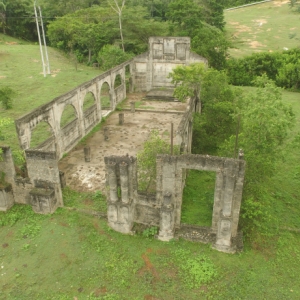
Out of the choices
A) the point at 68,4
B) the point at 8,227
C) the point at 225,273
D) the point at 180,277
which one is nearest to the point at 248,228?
the point at 225,273

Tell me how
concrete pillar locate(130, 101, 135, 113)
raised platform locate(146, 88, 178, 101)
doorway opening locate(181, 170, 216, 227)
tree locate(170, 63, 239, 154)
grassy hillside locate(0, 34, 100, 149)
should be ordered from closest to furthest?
doorway opening locate(181, 170, 216, 227), tree locate(170, 63, 239, 154), concrete pillar locate(130, 101, 135, 113), grassy hillside locate(0, 34, 100, 149), raised platform locate(146, 88, 178, 101)

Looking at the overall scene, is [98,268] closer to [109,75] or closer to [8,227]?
[8,227]

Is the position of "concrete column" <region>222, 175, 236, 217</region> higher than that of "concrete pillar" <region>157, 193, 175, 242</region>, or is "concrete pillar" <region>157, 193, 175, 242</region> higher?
"concrete column" <region>222, 175, 236, 217</region>

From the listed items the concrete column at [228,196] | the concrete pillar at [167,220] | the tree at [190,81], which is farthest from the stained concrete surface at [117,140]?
the concrete column at [228,196]

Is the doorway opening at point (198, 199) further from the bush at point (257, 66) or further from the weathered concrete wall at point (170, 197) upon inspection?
the bush at point (257, 66)

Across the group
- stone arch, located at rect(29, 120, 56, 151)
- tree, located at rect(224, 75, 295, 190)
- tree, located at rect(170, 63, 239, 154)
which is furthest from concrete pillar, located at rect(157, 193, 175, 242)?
stone arch, located at rect(29, 120, 56, 151)

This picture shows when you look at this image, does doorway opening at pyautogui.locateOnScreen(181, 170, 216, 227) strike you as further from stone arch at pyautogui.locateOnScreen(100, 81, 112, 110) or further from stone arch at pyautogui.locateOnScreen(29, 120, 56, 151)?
stone arch at pyautogui.locateOnScreen(100, 81, 112, 110)
